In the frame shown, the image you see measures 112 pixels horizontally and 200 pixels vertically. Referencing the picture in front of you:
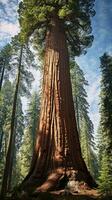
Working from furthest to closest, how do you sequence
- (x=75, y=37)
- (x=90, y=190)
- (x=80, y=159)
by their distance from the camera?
(x=75, y=37)
(x=80, y=159)
(x=90, y=190)

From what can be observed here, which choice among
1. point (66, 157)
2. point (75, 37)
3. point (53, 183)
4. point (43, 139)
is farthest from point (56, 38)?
point (53, 183)

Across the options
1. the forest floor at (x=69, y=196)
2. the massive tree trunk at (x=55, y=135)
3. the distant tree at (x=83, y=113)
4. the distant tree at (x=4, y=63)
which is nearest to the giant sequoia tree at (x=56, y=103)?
the massive tree trunk at (x=55, y=135)

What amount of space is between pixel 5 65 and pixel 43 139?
56.5 ft

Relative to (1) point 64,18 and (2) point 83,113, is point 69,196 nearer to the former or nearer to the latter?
(1) point 64,18

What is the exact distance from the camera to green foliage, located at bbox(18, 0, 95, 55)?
1417cm

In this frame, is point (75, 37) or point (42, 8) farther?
point (75, 37)

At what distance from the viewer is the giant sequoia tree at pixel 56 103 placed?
31.4 ft

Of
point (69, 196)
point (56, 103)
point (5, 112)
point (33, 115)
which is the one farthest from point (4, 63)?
point (69, 196)

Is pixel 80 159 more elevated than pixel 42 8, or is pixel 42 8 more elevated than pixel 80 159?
pixel 42 8

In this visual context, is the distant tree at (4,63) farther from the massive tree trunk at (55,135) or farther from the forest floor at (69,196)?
the forest floor at (69,196)

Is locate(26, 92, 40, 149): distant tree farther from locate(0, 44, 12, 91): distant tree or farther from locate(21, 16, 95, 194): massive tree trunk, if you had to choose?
locate(21, 16, 95, 194): massive tree trunk

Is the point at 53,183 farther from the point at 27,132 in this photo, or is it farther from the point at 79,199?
the point at 27,132

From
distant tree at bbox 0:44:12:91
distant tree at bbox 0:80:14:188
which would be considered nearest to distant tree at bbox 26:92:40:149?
distant tree at bbox 0:80:14:188

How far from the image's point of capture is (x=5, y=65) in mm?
26188
